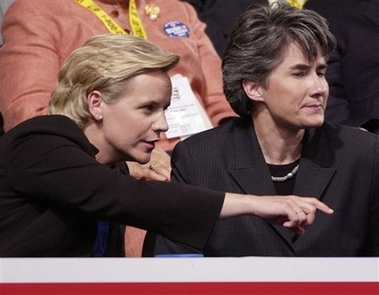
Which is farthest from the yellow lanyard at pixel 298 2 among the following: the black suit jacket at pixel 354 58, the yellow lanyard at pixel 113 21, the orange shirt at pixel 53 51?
the yellow lanyard at pixel 113 21

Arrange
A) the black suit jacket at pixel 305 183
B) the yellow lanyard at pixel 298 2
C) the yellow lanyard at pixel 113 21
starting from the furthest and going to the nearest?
the yellow lanyard at pixel 298 2 → the yellow lanyard at pixel 113 21 → the black suit jacket at pixel 305 183

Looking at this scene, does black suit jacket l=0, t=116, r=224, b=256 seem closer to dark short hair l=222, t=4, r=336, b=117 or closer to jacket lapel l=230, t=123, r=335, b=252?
jacket lapel l=230, t=123, r=335, b=252

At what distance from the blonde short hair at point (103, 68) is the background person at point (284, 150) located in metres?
0.33

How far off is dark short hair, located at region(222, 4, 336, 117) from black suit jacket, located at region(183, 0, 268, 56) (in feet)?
3.35

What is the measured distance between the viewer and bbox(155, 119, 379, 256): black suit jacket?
2.35m

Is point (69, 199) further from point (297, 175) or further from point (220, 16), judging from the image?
point (220, 16)

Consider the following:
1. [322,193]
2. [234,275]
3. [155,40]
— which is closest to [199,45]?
[155,40]

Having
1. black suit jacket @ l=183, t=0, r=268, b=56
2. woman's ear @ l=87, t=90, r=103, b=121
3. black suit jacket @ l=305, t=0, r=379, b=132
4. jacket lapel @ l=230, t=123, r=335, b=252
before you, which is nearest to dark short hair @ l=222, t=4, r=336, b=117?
jacket lapel @ l=230, t=123, r=335, b=252

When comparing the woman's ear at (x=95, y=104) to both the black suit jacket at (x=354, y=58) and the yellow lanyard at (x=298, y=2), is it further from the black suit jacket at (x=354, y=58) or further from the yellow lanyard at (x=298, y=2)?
the yellow lanyard at (x=298, y=2)

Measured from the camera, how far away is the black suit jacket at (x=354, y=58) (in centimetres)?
335

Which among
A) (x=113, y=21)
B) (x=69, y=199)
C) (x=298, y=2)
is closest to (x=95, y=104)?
(x=69, y=199)

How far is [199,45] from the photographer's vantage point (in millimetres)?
3379

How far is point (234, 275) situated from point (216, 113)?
1786mm

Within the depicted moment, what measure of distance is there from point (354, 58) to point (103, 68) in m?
1.47
